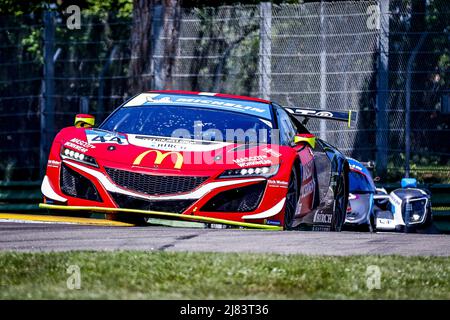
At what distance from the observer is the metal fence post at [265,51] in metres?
16.5

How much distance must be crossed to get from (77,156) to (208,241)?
2.25 meters

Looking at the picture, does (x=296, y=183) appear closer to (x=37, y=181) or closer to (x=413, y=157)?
(x=413, y=157)

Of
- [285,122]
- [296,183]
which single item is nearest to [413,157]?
[285,122]

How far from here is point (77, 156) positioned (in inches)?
438

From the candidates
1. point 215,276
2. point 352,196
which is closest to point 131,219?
point 352,196

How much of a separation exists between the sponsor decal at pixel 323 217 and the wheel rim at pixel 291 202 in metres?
1.01

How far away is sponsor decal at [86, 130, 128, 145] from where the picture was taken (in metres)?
11.3

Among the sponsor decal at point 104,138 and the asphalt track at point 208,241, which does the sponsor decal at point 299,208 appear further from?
the sponsor decal at point 104,138

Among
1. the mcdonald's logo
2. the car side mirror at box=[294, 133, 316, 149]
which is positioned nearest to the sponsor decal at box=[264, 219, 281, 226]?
the mcdonald's logo

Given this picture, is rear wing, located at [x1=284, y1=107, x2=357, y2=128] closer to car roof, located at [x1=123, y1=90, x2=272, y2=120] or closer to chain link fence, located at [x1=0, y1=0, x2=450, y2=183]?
car roof, located at [x1=123, y1=90, x2=272, y2=120]

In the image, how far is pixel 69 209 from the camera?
1099cm

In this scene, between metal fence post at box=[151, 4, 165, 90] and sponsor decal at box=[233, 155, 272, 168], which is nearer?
sponsor decal at box=[233, 155, 272, 168]

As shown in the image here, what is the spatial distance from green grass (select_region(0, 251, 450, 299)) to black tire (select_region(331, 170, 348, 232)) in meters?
4.47

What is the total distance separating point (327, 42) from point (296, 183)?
17.0 ft
